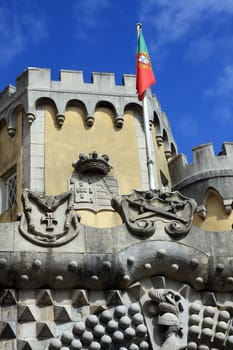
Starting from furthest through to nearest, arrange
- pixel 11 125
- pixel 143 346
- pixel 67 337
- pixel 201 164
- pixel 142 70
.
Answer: pixel 201 164, pixel 11 125, pixel 142 70, pixel 143 346, pixel 67 337

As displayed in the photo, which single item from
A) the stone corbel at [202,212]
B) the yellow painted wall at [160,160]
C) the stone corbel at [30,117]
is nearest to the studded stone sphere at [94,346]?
the stone corbel at [202,212]

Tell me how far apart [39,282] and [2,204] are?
732 cm

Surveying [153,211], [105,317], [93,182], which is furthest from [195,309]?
[93,182]

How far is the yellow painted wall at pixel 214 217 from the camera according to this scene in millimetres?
22072

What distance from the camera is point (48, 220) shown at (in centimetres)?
1574

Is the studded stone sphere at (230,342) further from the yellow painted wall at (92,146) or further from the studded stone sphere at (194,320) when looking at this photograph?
the yellow painted wall at (92,146)

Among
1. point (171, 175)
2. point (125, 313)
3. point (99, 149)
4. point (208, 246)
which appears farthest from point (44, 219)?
point (171, 175)

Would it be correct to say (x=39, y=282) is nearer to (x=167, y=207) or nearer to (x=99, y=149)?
(x=167, y=207)

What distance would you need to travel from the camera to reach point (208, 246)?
1641cm

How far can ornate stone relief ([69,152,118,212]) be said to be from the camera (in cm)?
2109

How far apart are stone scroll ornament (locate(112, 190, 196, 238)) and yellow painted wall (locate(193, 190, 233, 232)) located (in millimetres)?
5555

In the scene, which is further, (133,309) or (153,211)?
(153,211)

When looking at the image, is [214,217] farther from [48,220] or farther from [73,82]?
[48,220]

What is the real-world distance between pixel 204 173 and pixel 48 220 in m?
8.41
